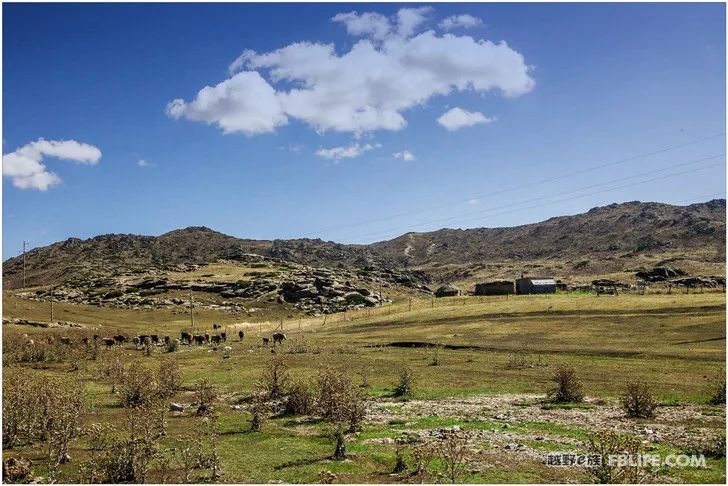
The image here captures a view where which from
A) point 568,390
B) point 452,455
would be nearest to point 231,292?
point 568,390

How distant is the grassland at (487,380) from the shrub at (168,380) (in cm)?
68

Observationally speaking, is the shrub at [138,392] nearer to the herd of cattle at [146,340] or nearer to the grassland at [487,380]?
the grassland at [487,380]

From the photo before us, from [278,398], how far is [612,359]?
26945 millimetres

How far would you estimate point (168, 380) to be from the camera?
1112 inches

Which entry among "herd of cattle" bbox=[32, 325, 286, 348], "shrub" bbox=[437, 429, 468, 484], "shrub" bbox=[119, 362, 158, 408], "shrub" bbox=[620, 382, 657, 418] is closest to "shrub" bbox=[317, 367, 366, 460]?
"shrub" bbox=[437, 429, 468, 484]

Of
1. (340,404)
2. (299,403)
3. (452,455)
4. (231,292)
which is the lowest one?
(299,403)

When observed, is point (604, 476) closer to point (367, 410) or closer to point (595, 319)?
point (367, 410)

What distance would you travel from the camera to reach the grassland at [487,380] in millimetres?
16891

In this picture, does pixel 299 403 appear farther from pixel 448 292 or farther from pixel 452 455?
pixel 448 292

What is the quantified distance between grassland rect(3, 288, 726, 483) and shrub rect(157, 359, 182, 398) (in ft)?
2.22

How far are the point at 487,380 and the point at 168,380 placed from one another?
19.0 m

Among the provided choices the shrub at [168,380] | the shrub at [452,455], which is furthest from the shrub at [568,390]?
the shrub at [168,380]

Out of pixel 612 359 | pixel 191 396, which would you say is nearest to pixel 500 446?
pixel 191 396

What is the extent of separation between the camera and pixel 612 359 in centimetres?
4034
